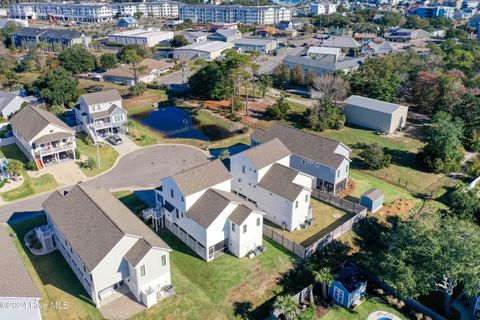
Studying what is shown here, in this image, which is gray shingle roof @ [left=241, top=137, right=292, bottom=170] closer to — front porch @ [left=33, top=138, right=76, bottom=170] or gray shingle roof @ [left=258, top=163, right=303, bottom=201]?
gray shingle roof @ [left=258, top=163, right=303, bottom=201]

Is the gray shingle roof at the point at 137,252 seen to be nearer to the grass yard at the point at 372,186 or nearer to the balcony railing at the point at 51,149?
the grass yard at the point at 372,186

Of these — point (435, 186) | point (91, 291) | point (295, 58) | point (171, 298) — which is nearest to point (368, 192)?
point (435, 186)

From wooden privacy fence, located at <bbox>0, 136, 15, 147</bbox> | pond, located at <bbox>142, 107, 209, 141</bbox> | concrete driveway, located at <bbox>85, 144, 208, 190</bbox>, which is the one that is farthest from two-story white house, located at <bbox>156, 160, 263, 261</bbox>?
wooden privacy fence, located at <bbox>0, 136, 15, 147</bbox>

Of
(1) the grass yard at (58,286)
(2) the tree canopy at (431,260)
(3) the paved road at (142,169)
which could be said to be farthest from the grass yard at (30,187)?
(2) the tree canopy at (431,260)

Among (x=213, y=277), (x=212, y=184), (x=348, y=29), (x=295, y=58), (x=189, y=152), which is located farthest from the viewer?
(x=348, y=29)

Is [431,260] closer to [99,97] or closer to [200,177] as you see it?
[200,177]

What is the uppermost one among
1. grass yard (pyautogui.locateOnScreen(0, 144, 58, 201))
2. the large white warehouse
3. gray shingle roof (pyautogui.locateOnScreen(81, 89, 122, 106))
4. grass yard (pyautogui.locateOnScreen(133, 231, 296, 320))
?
the large white warehouse

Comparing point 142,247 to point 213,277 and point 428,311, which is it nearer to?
point 213,277
